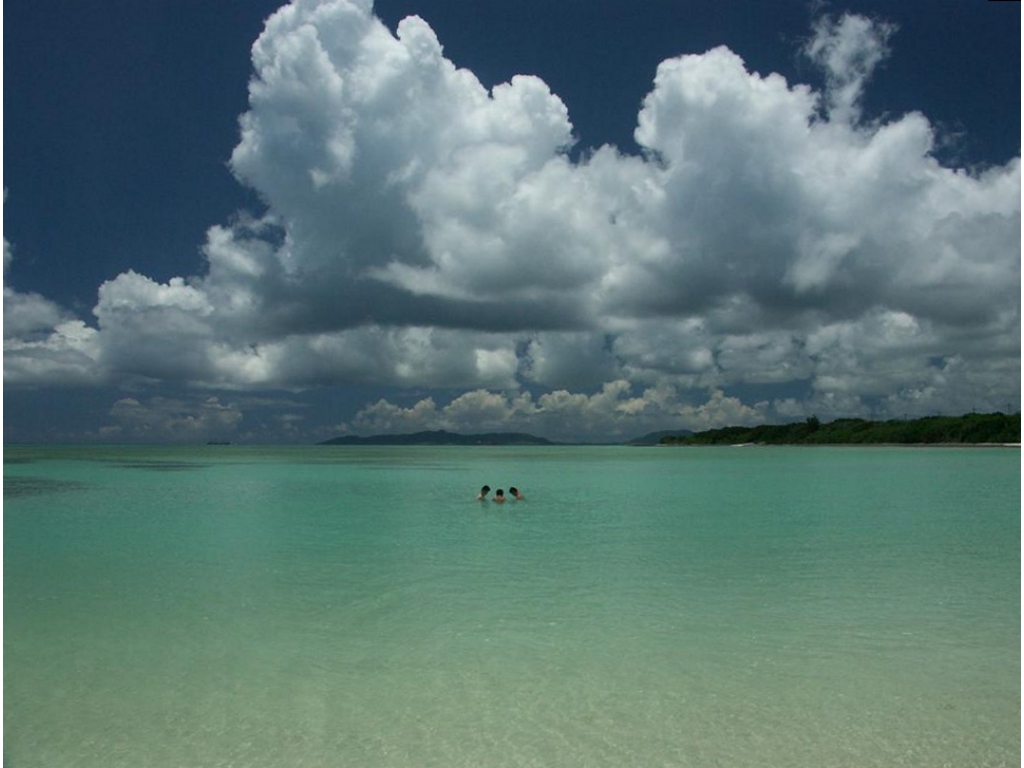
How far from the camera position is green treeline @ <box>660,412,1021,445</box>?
5030 inches

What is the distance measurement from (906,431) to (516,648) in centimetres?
16324

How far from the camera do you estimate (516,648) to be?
28.0ft

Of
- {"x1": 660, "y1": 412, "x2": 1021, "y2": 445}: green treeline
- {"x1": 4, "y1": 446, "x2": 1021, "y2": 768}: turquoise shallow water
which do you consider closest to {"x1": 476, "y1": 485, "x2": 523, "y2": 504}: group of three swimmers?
{"x1": 4, "y1": 446, "x2": 1021, "y2": 768}: turquoise shallow water

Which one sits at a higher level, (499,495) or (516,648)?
(499,495)

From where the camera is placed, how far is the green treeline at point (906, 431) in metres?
128

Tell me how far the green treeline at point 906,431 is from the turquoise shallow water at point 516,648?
11864 centimetres

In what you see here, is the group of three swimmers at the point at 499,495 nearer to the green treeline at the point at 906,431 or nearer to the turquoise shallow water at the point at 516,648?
the turquoise shallow water at the point at 516,648

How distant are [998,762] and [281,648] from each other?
289 inches

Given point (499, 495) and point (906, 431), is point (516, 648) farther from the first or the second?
point (906, 431)

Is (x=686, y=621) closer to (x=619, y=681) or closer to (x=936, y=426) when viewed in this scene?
(x=619, y=681)

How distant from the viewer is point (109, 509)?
84.7 ft

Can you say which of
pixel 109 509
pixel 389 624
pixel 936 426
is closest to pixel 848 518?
pixel 389 624

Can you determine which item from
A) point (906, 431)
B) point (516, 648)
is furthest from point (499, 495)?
point (906, 431)

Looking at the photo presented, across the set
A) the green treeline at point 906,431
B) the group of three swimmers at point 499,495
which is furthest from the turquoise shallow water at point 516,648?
the green treeline at point 906,431
